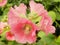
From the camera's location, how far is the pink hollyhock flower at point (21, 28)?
42.6 inches

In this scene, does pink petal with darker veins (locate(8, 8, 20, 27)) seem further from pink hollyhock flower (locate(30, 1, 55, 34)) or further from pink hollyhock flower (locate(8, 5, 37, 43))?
pink hollyhock flower (locate(30, 1, 55, 34))

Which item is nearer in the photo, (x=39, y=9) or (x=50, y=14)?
(x=39, y=9)

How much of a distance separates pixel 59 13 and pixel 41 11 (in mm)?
1120

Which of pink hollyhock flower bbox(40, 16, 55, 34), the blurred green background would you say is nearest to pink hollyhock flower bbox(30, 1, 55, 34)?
pink hollyhock flower bbox(40, 16, 55, 34)

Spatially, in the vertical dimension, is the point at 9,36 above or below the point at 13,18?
below

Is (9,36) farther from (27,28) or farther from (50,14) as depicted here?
(50,14)

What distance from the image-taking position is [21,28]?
3.72ft

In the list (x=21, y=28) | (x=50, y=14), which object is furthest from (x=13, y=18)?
(x=50, y=14)

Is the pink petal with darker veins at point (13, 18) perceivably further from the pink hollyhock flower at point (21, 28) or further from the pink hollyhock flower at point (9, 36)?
the pink hollyhock flower at point (9, 36)

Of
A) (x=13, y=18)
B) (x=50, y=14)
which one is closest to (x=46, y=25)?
(x=13, y=18)

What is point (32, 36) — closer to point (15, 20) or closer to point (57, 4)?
point (15, 20)

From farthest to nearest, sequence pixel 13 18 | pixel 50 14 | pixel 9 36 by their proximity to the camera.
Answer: pixel 50 14, pixel 9 36, pixel 13 18

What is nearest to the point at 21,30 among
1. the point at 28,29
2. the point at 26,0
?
the point at 28,29

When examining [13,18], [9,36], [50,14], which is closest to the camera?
[13,18]
